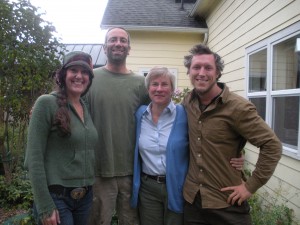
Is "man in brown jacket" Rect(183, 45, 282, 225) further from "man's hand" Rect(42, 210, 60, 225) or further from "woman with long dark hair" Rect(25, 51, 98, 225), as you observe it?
"man's hand" Rect(42, 210, 60, 225)

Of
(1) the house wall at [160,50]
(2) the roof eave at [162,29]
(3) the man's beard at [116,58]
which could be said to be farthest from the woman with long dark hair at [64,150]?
(1) the house wall at [160,50]

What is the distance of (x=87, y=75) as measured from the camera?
7.66ft

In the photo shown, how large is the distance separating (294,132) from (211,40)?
4.58 metres

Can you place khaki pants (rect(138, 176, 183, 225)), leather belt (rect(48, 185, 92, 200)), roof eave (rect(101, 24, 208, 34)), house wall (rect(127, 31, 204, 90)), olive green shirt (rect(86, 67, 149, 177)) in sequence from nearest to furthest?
leather belt (rect(48, 185, 92, 200)) < khaki pants (rect(138, 176, 183, 225)) < olive green shirt (rect(86, 67, 149, 177)) < roof eave (rect(101, 24, 208, 34)) < house wall (rect(127, 31, 204, 90))

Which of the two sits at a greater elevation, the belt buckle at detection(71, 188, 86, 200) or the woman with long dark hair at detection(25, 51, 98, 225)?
the woman with long dark hair at detection(25, 51, 98, 225)

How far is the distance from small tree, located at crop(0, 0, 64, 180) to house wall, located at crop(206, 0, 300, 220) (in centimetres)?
336

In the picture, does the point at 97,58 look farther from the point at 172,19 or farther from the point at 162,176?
the point at 162,176

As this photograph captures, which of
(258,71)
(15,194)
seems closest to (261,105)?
(258,71)

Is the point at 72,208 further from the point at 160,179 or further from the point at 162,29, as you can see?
the point at 162,29

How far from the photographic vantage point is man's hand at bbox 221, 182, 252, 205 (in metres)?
2.19

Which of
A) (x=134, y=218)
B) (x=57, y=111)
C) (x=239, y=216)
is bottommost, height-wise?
(x=134, y=218)

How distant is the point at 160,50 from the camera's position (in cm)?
833

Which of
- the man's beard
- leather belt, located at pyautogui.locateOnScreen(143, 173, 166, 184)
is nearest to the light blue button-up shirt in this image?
leather belt, located at pyautogui.locateOnScreen(143, 173, 166, 184)

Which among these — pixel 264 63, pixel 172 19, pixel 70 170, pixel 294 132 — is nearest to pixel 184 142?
pixel 70 170
